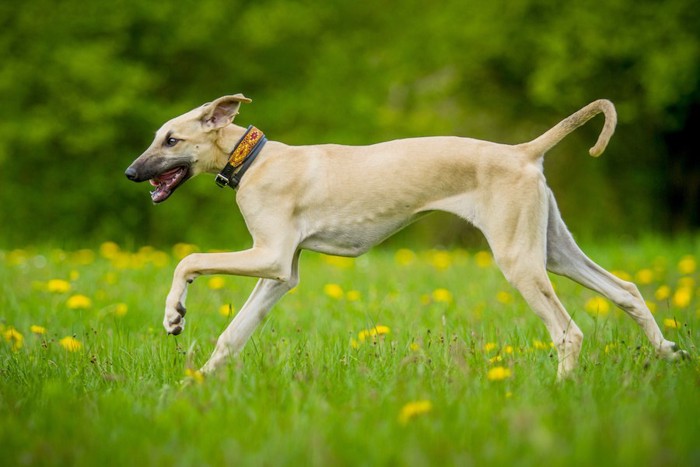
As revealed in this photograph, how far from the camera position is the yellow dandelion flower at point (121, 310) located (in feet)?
20.4

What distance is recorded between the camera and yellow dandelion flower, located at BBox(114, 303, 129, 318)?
622cm

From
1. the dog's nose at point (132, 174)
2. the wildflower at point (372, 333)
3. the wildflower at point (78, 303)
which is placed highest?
the dog's nose at point (132, 174)

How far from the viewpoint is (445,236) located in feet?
61.8

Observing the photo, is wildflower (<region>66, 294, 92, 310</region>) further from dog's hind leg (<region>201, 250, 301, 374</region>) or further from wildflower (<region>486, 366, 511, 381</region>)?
wildflower (<region>486, 366, 511, 381</region>)

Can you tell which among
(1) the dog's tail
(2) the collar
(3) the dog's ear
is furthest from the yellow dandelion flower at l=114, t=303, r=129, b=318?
(1) the dog's tail

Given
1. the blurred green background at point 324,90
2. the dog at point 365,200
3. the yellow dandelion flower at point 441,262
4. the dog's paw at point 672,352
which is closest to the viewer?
the dog's paw at point 672,352

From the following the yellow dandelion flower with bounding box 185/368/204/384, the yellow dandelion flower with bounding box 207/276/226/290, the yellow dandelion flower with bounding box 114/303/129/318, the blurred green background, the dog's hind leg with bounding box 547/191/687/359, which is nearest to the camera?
the yellow dandelion flower with bounding box 185/368/204/384

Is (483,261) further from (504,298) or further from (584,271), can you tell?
(584,271)

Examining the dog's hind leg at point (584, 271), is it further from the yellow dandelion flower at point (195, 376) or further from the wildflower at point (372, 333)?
the yellow dandelion flower at point (195, 376)

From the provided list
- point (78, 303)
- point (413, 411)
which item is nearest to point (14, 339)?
point (78, 303)

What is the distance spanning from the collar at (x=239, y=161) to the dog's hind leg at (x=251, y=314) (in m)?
0.62

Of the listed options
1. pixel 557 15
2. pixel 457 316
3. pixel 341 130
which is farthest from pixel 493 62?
pixel 457 316

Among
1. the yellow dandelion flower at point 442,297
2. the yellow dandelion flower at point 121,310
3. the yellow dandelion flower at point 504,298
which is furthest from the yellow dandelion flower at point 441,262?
the yellow dandelion flower at point 121,310

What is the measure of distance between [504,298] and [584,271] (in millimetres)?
2134
